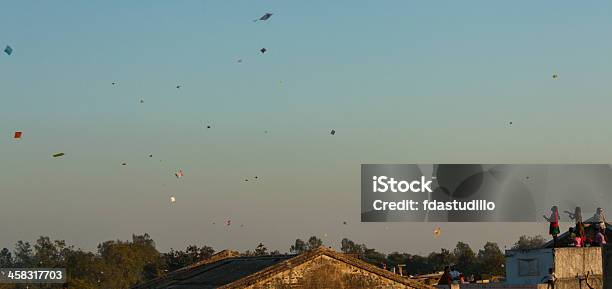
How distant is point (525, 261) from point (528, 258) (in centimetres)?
38

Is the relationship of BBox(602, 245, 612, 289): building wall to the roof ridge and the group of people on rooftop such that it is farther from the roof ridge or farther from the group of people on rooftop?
the roof ridge

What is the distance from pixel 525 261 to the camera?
172 feet

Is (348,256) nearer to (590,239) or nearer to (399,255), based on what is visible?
(590,239)

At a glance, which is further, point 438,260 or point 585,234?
point 438,260

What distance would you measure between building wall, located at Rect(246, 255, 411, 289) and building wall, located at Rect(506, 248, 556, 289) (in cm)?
1187

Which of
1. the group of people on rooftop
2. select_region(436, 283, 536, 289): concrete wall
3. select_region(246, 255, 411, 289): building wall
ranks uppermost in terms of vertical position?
the group of people on rooftop

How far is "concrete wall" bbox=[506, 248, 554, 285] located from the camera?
165ft

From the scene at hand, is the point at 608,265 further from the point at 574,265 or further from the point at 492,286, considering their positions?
the point at 492,286

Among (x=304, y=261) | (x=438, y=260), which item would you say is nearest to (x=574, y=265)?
(x=304, y=261)

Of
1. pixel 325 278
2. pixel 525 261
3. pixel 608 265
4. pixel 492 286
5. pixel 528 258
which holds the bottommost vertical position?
pixel 492 286

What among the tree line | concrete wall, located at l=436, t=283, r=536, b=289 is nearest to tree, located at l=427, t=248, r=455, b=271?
the tree line

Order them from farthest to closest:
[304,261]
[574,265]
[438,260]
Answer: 1. [438,260]
2. [574,265]
3. [304,261]

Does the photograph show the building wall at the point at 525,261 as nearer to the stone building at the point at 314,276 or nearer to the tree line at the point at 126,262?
the stone building at the point at 314,276

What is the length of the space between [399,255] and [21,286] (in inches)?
2572
